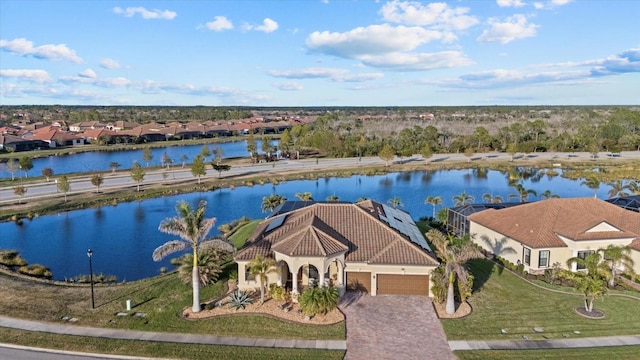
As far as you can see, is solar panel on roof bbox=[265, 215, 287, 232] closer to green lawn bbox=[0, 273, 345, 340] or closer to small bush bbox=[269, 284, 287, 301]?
green lawn bbox=[0, 273, 345, 340]

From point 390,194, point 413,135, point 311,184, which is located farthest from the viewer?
point 413,135

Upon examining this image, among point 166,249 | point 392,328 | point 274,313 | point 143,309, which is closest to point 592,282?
point 392,328

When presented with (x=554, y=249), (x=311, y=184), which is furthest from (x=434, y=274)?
(x=311, y=184)

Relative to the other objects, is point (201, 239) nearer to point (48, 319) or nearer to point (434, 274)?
point (48, 319)

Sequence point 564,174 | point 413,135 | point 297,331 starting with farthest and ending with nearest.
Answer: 1. point 413,135
2. point 564,174
3. point 297,331

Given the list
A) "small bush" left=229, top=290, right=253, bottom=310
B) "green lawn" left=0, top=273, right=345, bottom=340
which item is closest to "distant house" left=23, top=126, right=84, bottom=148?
"green lawn" left=0, top=273, right=345, bottom=340

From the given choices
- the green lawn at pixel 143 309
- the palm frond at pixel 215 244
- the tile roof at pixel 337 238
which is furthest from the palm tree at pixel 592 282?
the palm frond at pixel 215 244
